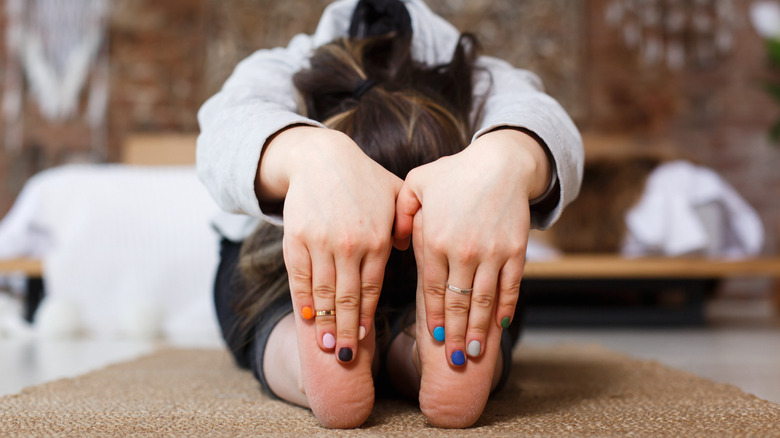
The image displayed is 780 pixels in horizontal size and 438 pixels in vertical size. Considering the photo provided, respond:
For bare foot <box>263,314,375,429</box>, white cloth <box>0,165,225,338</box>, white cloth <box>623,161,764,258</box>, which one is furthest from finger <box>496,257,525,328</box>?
white cloth <box>623,161,764,258</box>

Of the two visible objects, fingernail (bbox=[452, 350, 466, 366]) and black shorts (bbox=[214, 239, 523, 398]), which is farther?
black shorts (bbox=[214, 239, 523, 398])

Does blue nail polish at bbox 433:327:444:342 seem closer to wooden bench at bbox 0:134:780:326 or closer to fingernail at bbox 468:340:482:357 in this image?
Answer: fingernail at bbox 468:340:482:357

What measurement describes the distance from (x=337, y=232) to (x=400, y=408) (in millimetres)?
243

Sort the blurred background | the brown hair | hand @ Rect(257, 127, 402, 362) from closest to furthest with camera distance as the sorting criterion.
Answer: hand @ Rect(257, 127, 402, 362) < the brown hair < the blurred background

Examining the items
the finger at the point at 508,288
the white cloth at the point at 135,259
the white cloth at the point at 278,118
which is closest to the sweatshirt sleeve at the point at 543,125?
the white cloth at the point at 278,118

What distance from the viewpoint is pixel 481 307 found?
54 cm

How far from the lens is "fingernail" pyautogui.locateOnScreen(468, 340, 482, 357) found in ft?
1.81

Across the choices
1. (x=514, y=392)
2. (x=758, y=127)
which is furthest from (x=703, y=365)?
(x=758, y=127)

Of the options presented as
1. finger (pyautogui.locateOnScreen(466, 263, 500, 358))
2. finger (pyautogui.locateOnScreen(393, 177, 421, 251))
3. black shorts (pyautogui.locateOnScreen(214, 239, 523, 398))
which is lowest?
black shorts (pyautogui.locateOnScreen(214, 239, 523, 398))

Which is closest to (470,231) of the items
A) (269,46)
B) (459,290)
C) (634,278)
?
(459,290)

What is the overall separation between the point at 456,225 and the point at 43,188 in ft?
5.35

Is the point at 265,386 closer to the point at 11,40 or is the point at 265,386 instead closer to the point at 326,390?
the point at 326,390

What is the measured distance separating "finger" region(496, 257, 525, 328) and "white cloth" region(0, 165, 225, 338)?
1191 millimetres

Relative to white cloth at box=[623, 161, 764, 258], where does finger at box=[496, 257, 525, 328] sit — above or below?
above
